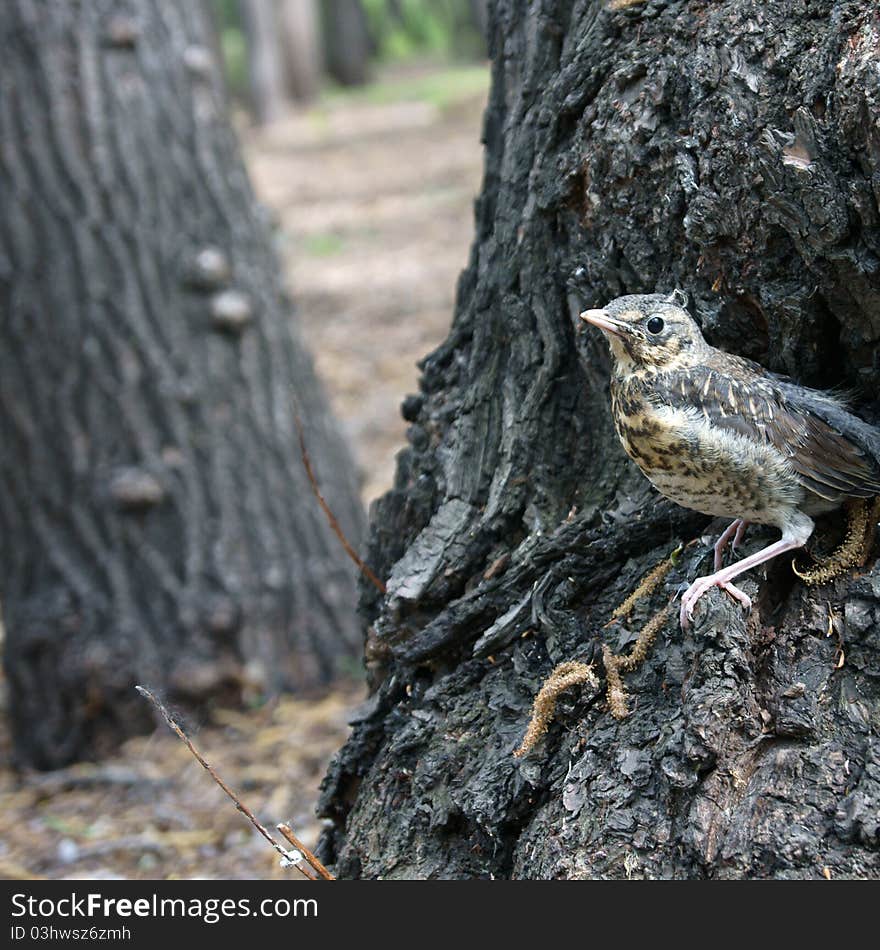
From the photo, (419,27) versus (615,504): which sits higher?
(615,504)

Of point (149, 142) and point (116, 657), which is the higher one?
point (149, 142)

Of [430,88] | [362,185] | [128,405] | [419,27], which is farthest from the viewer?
[419,27]

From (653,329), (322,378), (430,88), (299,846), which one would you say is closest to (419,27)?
(430,88)

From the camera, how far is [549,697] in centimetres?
241

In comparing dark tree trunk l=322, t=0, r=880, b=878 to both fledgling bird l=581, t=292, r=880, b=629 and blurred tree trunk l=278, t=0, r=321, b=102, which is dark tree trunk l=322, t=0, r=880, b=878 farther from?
blurred tree trunk l=278, t=0, r=321, b=102

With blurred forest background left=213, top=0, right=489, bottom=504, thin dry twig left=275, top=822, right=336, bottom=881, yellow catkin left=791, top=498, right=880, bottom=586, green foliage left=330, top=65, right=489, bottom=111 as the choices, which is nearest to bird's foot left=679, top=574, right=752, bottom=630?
yellow catkin left=791, top=498, right=880, bottom=586

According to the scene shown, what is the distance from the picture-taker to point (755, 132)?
2326 millimetres

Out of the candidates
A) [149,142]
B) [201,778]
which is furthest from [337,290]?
[201,778]

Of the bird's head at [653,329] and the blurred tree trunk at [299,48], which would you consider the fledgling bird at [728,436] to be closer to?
the bird's head at [653,329]

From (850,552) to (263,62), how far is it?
24003 millimetres

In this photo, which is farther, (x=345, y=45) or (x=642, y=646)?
(x=345, y=45)

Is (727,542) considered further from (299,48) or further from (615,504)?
(299,48)
